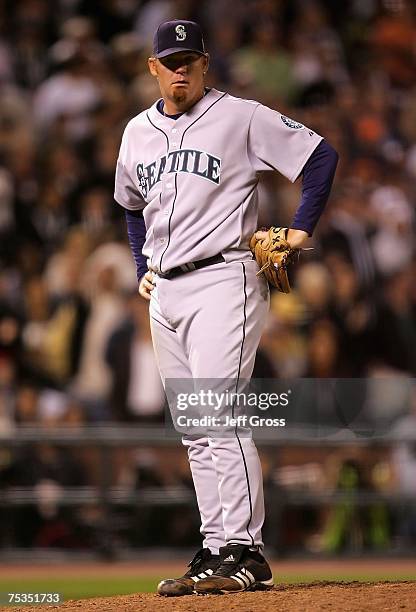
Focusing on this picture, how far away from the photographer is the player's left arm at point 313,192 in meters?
4.59

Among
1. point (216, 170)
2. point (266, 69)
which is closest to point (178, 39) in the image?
point (216, 170)

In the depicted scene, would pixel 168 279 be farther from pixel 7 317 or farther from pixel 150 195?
pixel 7 317

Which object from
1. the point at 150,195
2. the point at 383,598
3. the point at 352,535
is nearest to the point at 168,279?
the point at 150,195

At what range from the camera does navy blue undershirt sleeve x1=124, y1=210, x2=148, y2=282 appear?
203 inches

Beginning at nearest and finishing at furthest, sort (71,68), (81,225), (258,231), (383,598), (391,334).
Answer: (383,598), (258,231), (391,334), (81,225), (71,68)

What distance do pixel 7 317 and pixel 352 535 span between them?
2790 millimetres

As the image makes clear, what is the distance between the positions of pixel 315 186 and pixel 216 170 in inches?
13.9

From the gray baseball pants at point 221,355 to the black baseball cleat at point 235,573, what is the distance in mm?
38

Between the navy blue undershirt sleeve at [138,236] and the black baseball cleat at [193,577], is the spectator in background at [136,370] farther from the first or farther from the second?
the black baseball cleat at [193,577]

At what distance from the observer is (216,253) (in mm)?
4609

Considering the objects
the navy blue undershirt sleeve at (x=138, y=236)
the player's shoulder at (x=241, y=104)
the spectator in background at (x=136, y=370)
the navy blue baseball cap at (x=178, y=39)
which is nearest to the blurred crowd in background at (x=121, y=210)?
the spectator in background at (x=136, y=370)

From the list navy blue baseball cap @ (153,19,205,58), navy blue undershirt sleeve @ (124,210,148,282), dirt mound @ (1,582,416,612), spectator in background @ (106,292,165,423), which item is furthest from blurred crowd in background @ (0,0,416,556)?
navy blue baseball cap @ (153,19,205,58)

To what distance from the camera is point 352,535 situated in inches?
328

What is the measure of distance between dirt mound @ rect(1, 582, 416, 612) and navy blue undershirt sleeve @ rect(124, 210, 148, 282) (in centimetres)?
127
